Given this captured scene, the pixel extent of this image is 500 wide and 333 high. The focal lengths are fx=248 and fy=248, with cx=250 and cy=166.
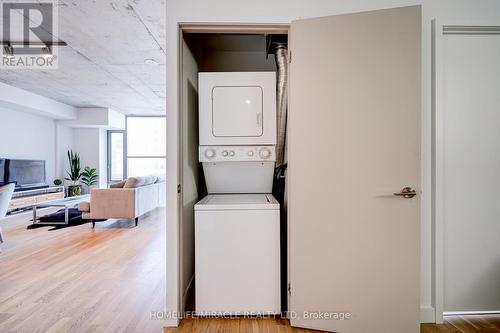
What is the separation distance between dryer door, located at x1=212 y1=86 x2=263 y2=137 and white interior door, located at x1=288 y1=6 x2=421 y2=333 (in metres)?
0.39

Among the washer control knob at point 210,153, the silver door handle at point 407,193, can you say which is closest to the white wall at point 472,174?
the silver door handle at point 407,193

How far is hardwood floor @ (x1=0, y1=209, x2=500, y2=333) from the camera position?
68.8 inches

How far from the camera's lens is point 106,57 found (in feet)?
11.9

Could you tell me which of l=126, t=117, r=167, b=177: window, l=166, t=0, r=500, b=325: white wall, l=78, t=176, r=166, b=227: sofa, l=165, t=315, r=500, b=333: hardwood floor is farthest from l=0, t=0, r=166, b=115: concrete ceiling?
l=165, t=315, r=500, b=333: hardwood floor

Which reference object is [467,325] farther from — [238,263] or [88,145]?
[88,145]

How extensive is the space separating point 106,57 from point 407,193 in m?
4.12

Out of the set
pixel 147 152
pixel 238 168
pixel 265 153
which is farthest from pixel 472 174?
pixel 147 152

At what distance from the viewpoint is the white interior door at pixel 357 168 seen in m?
1.59

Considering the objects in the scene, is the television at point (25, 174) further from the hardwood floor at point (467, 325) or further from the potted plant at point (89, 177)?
the hardwood floor at point (467, 325)

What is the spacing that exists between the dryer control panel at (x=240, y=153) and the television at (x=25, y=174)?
5.69 meters

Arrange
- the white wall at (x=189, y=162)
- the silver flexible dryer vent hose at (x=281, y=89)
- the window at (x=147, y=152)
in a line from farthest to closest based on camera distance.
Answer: the window at (x=147, y=152)
the silver flexible dryer vent hose at (x=281, y=89)
the white wall at (x=189, y=162)

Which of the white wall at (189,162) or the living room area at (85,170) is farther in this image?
the living room area at (85,170)

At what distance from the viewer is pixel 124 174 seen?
780 centimetres

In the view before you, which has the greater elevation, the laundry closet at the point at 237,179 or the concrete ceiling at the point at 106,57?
the concrete ceiling at the point at 106,57
